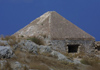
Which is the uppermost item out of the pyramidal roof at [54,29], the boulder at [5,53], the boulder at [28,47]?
the pyramidal roof at [54,29]


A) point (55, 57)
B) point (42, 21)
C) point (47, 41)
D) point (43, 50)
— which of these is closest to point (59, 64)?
point (55, 57)

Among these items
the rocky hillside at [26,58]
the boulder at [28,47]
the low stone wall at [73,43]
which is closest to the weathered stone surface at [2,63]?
the rocky hillside at [26,58]

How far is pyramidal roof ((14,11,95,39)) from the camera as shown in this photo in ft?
55.0

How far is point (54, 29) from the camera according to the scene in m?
17.0

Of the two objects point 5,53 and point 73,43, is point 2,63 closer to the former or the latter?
point 5,53

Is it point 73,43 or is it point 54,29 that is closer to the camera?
point 73,43

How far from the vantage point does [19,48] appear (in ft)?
32.4

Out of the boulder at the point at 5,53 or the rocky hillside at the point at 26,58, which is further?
the boulder at the point at 5,53

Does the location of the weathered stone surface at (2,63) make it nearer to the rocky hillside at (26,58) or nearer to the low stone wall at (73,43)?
the rocky hillside at (26,58)

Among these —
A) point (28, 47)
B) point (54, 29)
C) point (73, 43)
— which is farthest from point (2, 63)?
point (73, 43)

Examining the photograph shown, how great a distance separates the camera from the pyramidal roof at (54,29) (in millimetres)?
16750

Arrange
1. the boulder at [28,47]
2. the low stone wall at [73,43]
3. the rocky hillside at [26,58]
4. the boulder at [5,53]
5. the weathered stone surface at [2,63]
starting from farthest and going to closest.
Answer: the low stone wall at [73,43], the boulder at [28,47], the boulder at [5,53], the rocky hillside at [26,58], the weathered stone surface at [2,63]

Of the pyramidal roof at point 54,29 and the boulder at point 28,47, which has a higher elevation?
the pyramidal roof at point 54,29

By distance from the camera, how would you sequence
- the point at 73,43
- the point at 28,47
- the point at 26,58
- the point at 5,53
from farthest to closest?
the point at 73,43
the point at 28,47
the point at 26,58
the point at 5,53
